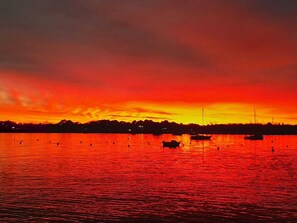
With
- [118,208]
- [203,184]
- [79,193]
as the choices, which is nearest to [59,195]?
[79,193]

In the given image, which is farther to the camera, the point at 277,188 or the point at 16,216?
the point at 277,188

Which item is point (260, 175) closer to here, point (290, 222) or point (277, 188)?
point (277, 188)

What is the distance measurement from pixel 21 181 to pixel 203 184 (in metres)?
27.1

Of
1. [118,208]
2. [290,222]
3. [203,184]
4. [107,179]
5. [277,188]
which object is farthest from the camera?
[107,179]

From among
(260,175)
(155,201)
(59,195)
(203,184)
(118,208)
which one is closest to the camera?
(118,208)

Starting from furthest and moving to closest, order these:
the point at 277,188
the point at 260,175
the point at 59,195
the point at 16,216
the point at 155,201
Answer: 1. the point at 260,175
2. the point at 277,188
3. the point at 59,195
4. the point at 155,201
5. the point at 16,216

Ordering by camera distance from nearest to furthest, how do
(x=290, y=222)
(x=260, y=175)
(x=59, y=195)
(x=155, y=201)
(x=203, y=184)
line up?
(x=290, y=222) → (x=155, y=201) → (x=59, y=195) → (x=203, y=184) → (x=260, y=175)

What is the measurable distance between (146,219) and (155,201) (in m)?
7.88

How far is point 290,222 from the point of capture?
31.5 m

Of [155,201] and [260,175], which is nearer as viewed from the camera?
[155,201]

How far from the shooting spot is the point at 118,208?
36938 mm

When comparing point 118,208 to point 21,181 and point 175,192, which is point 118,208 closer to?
point 175,192

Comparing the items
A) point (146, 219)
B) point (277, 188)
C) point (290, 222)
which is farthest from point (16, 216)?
point (277, 188)

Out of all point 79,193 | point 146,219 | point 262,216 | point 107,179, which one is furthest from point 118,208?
point 107,179
